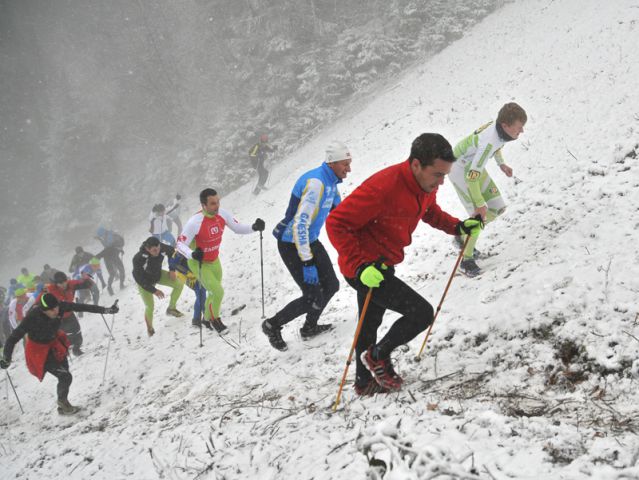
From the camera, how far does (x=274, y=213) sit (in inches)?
583

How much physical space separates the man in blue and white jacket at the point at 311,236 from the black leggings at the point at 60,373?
4360mm

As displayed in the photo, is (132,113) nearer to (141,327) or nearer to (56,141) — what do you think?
(56,141)

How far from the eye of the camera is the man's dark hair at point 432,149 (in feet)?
9.99

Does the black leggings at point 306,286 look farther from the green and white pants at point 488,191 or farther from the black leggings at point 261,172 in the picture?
the black leggings at point 261,172

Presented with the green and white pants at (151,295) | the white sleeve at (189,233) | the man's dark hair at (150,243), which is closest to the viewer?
the white sleeve at (189,233)

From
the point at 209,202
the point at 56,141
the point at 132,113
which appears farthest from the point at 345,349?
the point at 56,141

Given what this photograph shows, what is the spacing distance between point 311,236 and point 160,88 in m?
41.1

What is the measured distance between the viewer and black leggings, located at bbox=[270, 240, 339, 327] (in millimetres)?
5727

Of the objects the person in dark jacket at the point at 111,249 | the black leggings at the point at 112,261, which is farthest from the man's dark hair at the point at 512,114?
the person in dark jacket at the point at 111,249

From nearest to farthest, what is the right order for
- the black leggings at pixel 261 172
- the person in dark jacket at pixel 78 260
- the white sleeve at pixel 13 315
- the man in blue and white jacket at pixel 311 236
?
the man in blue and white jacket at pixel 311 236 < the white sleeve at pixel 13 315 < the person in dark jacket at pixel 78 260 < the black leggings at pixel 261 172

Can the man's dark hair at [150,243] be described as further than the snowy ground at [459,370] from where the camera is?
Yes

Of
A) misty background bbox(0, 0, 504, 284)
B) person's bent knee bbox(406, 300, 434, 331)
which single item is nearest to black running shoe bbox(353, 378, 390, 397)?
person's bent knee bbox(406, 300, 434, 331)

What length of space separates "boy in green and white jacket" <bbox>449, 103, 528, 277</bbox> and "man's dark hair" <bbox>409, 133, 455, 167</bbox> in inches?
95.1

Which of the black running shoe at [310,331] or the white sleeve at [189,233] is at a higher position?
the white sleeve at [189,233]
